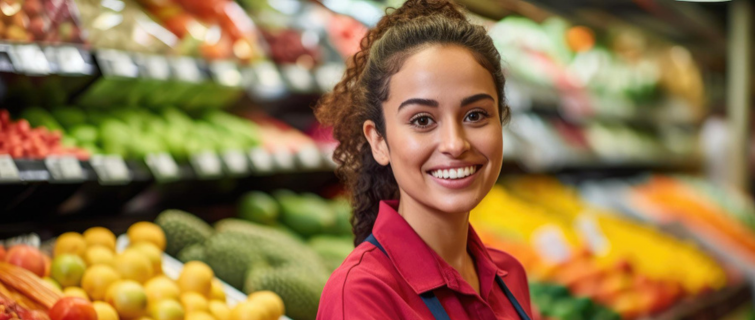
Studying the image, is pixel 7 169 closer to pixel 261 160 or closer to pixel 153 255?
pixel 153 255

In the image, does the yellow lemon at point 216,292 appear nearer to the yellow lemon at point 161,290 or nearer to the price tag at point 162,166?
the yellow lemon at point 161,290

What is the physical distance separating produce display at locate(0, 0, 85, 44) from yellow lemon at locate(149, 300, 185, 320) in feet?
3.01

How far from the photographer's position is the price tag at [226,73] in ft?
9.25

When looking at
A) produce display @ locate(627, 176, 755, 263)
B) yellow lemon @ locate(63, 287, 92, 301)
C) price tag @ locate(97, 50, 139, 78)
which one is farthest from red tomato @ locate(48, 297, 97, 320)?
produce display @ locate(627, 176, 755, 263)

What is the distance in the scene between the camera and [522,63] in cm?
473

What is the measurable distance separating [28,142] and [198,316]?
0.77 meters

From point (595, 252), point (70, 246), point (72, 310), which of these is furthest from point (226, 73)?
point (595, 252)

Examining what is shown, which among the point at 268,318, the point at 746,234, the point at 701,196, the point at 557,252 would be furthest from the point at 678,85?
the point at 268,318

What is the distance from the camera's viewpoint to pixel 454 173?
136 cm

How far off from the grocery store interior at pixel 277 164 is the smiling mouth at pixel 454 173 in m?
0.48

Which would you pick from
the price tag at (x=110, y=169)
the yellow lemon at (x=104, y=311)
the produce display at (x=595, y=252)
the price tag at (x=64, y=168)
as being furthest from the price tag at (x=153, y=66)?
the produce display at (x=595, y=252)

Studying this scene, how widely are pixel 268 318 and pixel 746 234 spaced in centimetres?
429

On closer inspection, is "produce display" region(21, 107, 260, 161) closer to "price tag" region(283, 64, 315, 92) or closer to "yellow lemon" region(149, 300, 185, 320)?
"price tag" region(283, 64, 315, 92)

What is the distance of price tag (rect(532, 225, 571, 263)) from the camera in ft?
11.2
